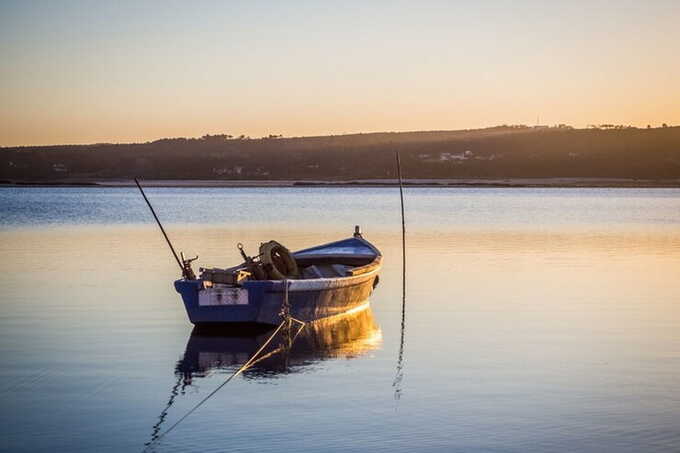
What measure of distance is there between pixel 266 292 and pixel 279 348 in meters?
0.93

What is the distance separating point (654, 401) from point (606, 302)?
803 centimetres

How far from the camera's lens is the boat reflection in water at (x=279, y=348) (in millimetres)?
12383

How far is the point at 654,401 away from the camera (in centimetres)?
1071

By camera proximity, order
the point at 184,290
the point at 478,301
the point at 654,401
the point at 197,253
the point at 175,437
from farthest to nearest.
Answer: the point at 197,253 → the point at 478,301 → the point at 184,290 → the point at 654,401 → the point at 175,437

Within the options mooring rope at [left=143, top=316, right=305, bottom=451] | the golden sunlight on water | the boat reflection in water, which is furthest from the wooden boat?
the golden sunlight on water

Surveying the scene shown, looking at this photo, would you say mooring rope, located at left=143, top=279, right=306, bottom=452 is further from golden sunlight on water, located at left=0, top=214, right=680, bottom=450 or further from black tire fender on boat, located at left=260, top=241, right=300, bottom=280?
black tire fender on boat, located at left=260, top=241, right=300, bottom=280

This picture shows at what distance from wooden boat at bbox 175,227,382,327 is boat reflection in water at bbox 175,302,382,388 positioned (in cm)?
21

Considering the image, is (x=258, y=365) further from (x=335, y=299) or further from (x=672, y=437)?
(x=672, y=437)

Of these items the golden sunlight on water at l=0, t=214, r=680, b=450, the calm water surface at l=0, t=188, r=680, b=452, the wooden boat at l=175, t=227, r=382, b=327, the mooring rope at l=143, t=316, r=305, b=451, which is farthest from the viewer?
the wooden boat at l=175, t=227, r=382, b=327

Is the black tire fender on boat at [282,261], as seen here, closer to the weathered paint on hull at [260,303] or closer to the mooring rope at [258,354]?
the weathered paint on hull at [260,303]

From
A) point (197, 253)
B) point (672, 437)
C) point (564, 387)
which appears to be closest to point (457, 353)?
point (564, 387)

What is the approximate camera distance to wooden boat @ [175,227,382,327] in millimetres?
14141

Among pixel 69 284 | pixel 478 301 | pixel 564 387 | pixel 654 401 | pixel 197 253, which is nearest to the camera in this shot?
pixel 654 401

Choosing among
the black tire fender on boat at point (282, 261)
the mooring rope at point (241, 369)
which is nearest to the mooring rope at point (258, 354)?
the mooring rope at point (241, 369)
